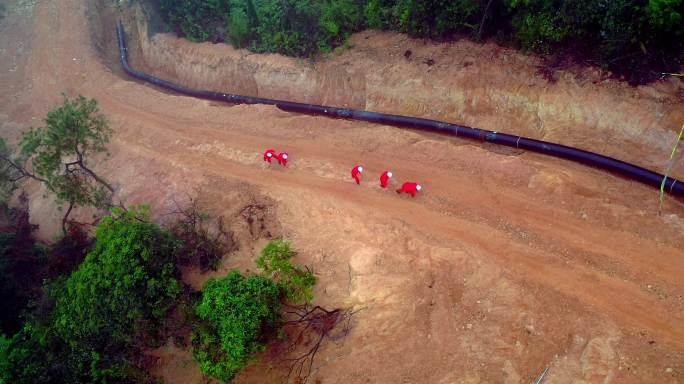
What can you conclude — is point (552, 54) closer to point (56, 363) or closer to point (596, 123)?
point (596, 123)

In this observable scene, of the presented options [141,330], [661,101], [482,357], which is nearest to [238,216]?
[141,330]

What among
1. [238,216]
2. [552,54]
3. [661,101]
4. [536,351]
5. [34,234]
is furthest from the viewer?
[34,234]

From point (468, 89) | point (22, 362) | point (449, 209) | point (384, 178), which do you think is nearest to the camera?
point (449, 209)

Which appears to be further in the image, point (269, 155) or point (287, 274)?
point (269, 155)

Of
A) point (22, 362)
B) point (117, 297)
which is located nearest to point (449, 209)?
point (117, 297)

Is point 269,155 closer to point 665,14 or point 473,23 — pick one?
point 473,23

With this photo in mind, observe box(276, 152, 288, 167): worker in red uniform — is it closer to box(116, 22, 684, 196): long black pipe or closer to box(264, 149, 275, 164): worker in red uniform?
box(264, 149, 275, 164): worker in red uniform
